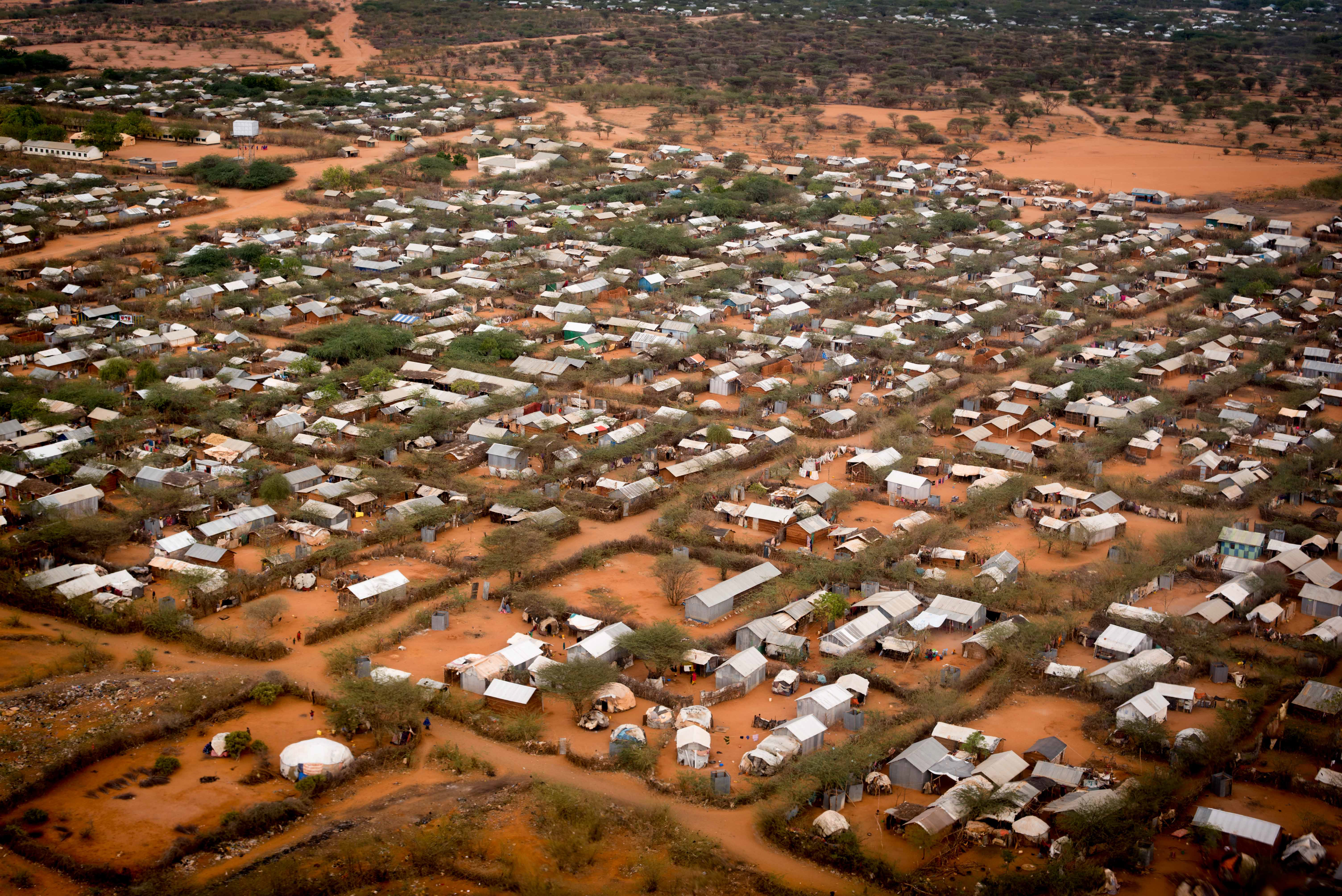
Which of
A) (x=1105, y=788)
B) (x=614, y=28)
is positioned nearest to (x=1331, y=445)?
(x=1105, y=788)

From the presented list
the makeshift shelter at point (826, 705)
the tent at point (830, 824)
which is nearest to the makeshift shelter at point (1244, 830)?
the tent at point (830, 824)

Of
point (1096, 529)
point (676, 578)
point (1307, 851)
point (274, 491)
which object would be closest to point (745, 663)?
point (676, 578)

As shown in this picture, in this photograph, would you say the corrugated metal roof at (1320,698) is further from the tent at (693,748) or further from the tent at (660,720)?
the tent at (660,720)

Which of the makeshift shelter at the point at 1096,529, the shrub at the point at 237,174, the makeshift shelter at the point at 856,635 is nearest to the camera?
the makeshift shelter at the point at 856,635

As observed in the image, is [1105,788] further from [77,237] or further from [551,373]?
[77,237]

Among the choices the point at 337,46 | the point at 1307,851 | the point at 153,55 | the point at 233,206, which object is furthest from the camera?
the point at 337,46

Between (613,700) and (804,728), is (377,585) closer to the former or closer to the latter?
(613,700)
